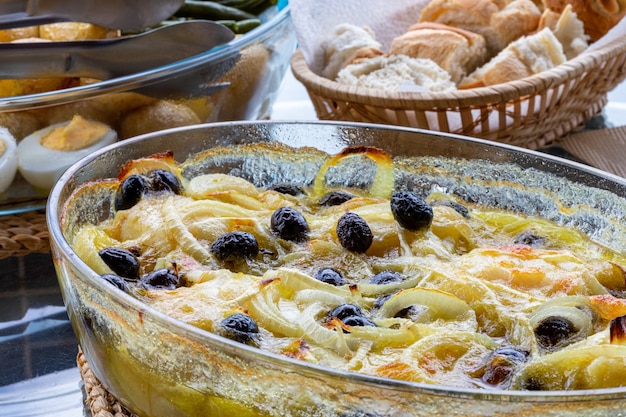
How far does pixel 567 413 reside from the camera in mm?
901

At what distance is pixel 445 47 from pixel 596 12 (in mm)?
619

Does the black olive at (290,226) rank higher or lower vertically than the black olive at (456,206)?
lower

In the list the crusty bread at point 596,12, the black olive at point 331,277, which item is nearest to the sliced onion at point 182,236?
the black olive at point 331,277

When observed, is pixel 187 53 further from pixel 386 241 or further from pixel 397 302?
pixel 397 302

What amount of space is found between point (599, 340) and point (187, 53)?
1.49m

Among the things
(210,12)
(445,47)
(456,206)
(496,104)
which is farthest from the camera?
(210,12)

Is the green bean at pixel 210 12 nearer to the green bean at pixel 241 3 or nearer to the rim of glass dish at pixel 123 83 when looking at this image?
the green bean at pixel 241 3

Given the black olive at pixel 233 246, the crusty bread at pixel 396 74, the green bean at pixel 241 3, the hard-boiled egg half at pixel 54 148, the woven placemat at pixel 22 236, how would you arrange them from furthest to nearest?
the green bean at pixel 241 3, the crusty bread at pixel 396 74, the hard-boiled egg half at pixel 54 148, the woven placemat at pixel 22 236, the black olive at pixel 233 246

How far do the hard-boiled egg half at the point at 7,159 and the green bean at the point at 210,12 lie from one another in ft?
3.92

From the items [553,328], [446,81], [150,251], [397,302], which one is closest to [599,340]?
[553,328]

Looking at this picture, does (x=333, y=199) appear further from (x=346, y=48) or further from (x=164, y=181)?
(x=346, y=48)

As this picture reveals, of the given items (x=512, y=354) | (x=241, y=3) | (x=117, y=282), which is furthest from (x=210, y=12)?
(x=512, y=354)

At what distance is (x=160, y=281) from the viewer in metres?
1.39

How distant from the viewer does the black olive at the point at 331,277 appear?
1.41 m
